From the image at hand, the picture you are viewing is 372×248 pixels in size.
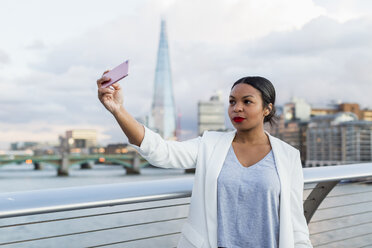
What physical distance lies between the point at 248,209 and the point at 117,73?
593 millimetres

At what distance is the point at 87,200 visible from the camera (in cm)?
125

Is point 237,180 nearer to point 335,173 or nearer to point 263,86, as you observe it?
point 263,86

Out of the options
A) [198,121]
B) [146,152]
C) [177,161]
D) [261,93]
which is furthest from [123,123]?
[198,121]

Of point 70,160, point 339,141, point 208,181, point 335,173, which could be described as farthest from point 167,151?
point 339,141

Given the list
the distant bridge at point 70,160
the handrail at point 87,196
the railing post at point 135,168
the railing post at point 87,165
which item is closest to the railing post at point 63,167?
the distant bridge at point 70,160

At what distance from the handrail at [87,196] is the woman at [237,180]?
3.4 inches

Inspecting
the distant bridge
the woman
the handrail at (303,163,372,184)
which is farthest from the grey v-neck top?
the distant bridge

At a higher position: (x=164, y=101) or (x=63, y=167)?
(x=164, y=101)

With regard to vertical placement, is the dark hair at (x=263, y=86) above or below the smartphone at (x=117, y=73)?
below

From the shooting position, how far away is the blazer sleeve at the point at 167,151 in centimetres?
132

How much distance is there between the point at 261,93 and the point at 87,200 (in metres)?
0.66

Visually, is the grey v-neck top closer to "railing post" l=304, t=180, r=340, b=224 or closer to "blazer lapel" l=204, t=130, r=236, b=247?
"blazer lapel" l=204, t=130, r=236, b=247

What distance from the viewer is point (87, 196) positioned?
126 cm

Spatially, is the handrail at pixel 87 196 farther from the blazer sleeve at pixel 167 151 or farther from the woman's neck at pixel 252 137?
the woman's neck at pixel 252 137
